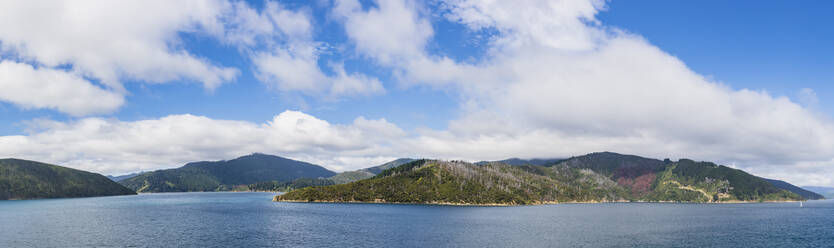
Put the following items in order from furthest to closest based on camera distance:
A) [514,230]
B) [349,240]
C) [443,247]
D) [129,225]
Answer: [129,225] < [514,230] < [349,240] < [443,247]

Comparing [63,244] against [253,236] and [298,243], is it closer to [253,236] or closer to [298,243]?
[253,236]

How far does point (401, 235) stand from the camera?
506 ft

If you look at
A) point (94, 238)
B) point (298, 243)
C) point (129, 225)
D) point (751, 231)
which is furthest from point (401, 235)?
point (751, 231)

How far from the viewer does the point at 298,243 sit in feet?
447

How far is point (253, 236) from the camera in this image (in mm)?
151875

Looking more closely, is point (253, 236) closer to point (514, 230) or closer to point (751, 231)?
point (514, 230)

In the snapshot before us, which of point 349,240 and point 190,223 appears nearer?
point 349,240

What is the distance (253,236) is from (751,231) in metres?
201

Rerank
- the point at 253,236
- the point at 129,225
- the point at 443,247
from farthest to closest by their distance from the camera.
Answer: the point at 129,225, the point at 253,236, the point at 443,247

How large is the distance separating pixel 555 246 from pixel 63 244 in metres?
149

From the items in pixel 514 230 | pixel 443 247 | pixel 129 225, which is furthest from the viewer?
pixel 129 225

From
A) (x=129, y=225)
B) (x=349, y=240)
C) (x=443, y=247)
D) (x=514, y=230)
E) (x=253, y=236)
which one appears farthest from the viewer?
(x=129, y=225)

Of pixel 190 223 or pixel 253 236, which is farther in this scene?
pixel 190 223

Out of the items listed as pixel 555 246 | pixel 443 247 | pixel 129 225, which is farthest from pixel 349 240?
pixel 129 225
